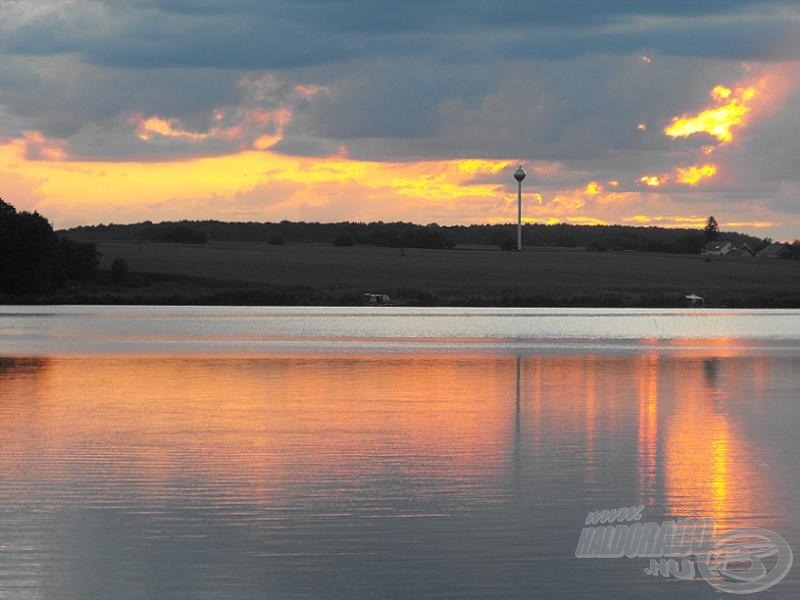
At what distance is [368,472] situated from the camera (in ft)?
53.6

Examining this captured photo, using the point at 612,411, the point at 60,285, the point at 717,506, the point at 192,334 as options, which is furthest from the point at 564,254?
the point at 717,506

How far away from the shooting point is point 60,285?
10038 cm

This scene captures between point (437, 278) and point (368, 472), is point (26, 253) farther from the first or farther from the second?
point (368, 472)

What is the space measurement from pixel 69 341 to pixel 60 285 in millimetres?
54542

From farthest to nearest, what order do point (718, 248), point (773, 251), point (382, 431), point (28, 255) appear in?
point (718, 248) < point (773, 251) < point (28, 255) < point (382, 431)

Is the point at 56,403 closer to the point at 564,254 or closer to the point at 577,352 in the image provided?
the point at 577,352
